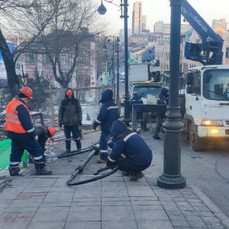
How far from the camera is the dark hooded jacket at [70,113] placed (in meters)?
7.74

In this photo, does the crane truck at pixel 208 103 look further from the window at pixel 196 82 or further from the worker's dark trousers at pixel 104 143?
the worker's dark trousers at pixel 104 143

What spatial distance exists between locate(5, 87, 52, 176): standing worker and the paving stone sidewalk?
57 centimetres

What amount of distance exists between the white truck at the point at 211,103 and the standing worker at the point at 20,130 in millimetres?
4619

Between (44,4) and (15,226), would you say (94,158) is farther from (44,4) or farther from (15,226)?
(44,4)

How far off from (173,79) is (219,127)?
3.76m

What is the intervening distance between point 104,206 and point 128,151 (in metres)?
1.18

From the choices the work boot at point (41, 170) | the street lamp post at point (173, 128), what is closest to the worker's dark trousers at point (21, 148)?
the work boot at point (41, 170)

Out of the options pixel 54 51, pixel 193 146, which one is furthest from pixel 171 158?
pixel 54 51

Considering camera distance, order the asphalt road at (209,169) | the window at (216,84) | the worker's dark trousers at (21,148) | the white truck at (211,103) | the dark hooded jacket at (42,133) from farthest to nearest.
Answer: the window at (216,84)
the white truck at (211,103)
the dark hooded jacket at (42,133)
the worker's dark trousers at (21,148)
the asphalt road at (209,169)

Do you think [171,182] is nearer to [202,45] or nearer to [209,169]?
[209,169]

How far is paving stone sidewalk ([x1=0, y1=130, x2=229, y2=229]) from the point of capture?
361 cm

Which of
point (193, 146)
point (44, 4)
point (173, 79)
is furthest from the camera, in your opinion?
point (44, 4)

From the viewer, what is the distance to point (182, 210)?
398 cm

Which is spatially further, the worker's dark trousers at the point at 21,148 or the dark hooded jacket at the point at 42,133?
the dark hooded jacket at the point at 42,133
